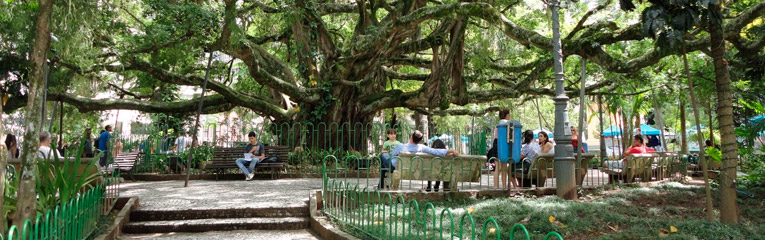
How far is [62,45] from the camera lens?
26.5 ft

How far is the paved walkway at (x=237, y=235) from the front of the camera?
773 cm

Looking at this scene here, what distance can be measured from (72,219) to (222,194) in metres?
4.99

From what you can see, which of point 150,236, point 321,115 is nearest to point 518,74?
point 321,115

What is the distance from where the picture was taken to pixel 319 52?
17953mm

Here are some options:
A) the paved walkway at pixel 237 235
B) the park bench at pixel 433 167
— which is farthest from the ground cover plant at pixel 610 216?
the paved walkway at pixel 237 235

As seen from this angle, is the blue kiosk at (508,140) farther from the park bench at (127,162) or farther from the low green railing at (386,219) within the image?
the park bench at (127,162)

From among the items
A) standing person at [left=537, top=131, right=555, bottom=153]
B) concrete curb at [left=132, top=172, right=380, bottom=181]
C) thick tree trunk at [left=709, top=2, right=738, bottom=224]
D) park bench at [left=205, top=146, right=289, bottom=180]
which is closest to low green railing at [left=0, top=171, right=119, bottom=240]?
park bench at [left=205, top=146, right=289, bottom=180]

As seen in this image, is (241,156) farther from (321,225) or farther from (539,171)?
(539,171)

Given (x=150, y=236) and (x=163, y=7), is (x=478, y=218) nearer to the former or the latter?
(x=150, y=236)

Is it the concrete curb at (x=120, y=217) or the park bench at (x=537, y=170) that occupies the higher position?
the park bench at (x=537, y=170)

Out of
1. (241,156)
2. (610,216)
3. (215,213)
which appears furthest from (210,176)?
(610,216)

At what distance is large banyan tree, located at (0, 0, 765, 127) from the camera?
12367 mm

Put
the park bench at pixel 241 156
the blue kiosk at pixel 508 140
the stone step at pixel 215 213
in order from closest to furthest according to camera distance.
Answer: the stone step at pixel 215 213, the blue kiosk at pixel 508 140, the park bench at pixel 241 156

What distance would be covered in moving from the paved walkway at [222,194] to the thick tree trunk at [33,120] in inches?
131
